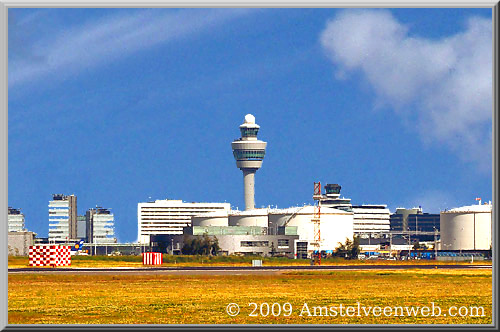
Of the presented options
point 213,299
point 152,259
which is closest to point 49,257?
point 152,259

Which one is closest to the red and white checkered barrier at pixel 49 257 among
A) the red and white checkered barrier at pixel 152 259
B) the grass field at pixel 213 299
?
the red and white checkered barrier at pixel 152 259

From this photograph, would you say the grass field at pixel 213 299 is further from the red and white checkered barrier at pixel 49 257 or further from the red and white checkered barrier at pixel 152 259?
the red and white checkered barrier at pixel 152 259

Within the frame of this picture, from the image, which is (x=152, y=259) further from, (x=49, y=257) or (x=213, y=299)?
(x=213, y=299)

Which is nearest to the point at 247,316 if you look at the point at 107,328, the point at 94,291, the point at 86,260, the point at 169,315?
the point at 169,315

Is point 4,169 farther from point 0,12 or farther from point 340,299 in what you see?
point 340,299

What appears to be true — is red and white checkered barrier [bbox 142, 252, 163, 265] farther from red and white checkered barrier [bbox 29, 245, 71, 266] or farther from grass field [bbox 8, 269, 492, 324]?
grass field [bbox 8, 269, 492, 324]

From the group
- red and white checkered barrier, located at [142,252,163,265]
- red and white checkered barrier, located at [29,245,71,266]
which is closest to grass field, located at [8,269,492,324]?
red and white checkered barrier, located at [29,245,71,266]
